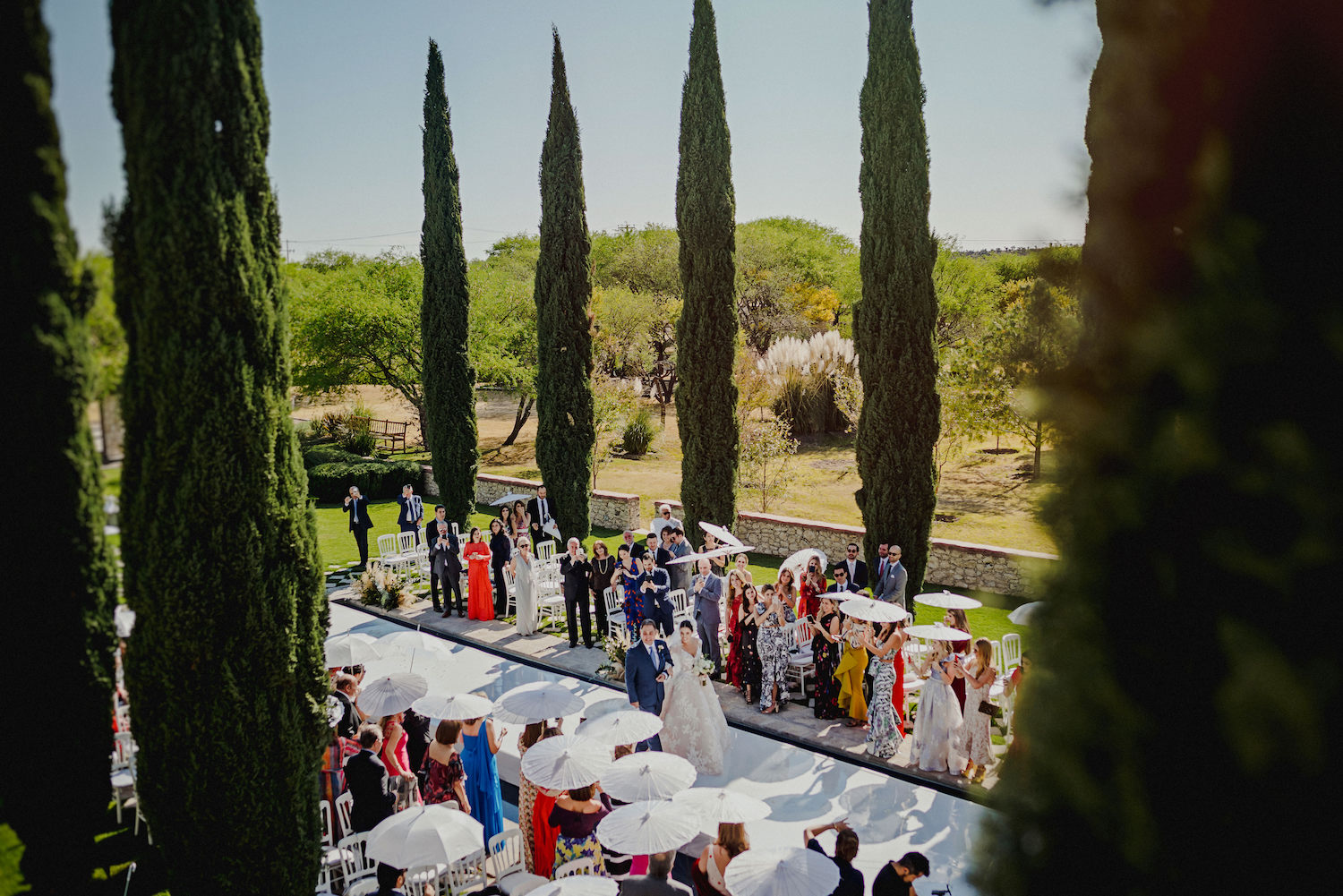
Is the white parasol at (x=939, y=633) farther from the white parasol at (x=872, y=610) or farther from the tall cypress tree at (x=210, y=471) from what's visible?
the tall cypress tree at (x=210, y=471)

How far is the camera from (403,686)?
7910 millimetres

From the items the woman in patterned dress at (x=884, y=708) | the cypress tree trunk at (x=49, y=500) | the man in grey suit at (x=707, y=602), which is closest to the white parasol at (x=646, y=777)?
the woman in patterned dress at (x=884, y=708)

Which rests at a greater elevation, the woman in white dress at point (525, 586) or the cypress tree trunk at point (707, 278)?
the cypress tree trunk at point (707, 278)

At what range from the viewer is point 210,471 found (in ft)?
15.0

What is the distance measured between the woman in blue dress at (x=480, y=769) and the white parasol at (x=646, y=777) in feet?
5.04

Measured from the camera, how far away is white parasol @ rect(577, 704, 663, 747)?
23.5 ft

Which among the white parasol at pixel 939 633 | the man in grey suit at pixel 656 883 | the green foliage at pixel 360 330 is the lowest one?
the man in grey suit at pixel 656 883

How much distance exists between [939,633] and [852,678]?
1.61 m

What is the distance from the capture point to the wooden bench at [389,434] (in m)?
36.9

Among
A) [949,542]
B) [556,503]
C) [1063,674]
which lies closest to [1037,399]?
[1063,674]

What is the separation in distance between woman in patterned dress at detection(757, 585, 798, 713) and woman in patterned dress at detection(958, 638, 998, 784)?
94.0 inches

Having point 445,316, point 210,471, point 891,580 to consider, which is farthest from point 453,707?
point 445,316

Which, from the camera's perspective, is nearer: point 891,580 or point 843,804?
point 843,804

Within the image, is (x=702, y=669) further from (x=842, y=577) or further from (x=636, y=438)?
(x=636, y=438)
